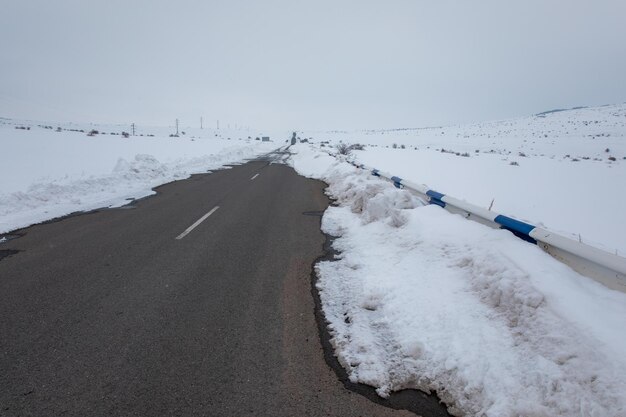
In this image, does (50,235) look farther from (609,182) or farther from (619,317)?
(609,182)

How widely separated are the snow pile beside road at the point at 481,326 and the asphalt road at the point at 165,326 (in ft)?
1.40

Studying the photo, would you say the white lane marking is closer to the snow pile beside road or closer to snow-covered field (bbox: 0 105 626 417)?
snow-covered field (bbox: 0 105 626 417)

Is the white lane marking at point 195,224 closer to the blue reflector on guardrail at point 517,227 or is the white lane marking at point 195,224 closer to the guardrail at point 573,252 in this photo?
the guardrail at point 573,252

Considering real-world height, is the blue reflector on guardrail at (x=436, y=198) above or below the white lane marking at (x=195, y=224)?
above

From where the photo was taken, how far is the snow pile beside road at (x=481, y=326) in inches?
102

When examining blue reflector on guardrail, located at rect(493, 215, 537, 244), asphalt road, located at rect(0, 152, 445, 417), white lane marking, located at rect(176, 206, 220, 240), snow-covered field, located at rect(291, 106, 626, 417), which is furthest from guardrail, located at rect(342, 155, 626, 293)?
white lane marking, located at rect(176, 206, 220, 240)

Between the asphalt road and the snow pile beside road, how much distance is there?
16.8 inches

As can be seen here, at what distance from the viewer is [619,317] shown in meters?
2.98

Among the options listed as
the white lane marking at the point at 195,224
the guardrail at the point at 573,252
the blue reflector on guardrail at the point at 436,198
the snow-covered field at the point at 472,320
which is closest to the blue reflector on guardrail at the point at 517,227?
the guardrail at the point at 573,252

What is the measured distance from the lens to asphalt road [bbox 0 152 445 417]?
2.77 m

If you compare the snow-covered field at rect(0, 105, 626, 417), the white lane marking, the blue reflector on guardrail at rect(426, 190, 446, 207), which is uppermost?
the blue reflector on guardrail at rect(426, 190, 446, 207)

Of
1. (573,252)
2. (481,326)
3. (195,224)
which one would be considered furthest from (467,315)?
(195,224)

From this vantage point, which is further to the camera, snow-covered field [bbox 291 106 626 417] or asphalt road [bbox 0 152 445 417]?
asphalt road [bbox 0 152 445 417]

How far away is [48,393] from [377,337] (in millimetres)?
2826
